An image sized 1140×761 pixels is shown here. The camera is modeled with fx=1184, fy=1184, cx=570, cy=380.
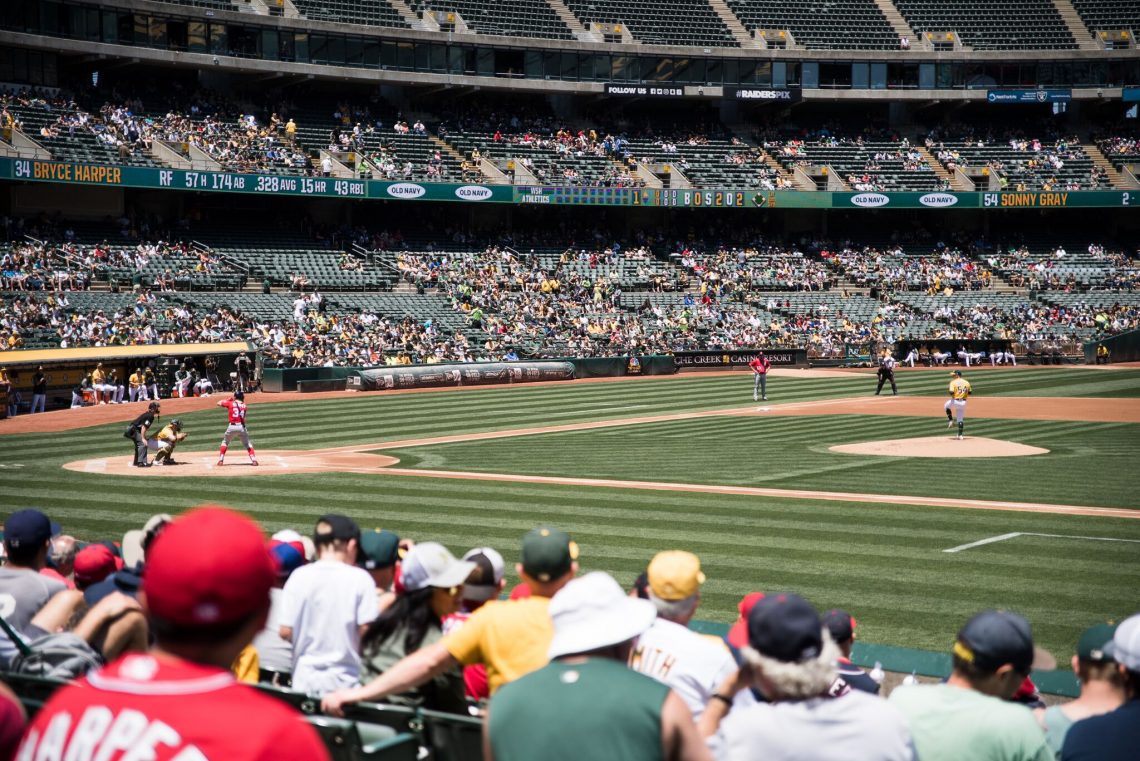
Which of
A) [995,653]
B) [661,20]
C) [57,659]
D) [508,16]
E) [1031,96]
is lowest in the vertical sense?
[57,659]

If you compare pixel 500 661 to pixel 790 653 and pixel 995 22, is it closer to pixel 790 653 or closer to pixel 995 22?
pixel 790 653

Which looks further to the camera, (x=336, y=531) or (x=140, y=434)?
(x=140, y=434)

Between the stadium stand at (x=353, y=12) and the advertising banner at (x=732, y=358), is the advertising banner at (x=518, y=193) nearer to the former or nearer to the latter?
the stadium stand at (x=353, y=12)

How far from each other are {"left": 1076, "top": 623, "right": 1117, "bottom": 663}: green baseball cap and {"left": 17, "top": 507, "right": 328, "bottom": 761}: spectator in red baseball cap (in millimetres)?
3418

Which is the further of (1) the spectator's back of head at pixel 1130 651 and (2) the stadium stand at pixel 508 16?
(2) the stadium stand at pixel 508 16

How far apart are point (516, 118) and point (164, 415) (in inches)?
1603

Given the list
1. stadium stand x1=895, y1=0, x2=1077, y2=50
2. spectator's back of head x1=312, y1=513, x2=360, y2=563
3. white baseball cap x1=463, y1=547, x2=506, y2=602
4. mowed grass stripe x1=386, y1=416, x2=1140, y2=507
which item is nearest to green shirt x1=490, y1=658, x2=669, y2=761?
white baseball cap x1=463, y1=547, x2=506, y2=602

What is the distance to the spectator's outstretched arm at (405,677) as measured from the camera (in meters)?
5.09

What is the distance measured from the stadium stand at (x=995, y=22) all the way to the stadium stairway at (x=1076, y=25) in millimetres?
381

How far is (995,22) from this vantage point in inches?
3105

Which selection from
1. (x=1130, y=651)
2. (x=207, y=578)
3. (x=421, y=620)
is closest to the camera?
(x=207, y=578)

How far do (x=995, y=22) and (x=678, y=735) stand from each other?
276 ft

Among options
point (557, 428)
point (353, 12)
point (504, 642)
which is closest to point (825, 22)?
point (353, 12)

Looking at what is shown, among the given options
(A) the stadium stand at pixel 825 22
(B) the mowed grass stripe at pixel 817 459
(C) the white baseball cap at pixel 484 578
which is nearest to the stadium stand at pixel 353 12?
(A) the stadium stand at pixel 825 22
